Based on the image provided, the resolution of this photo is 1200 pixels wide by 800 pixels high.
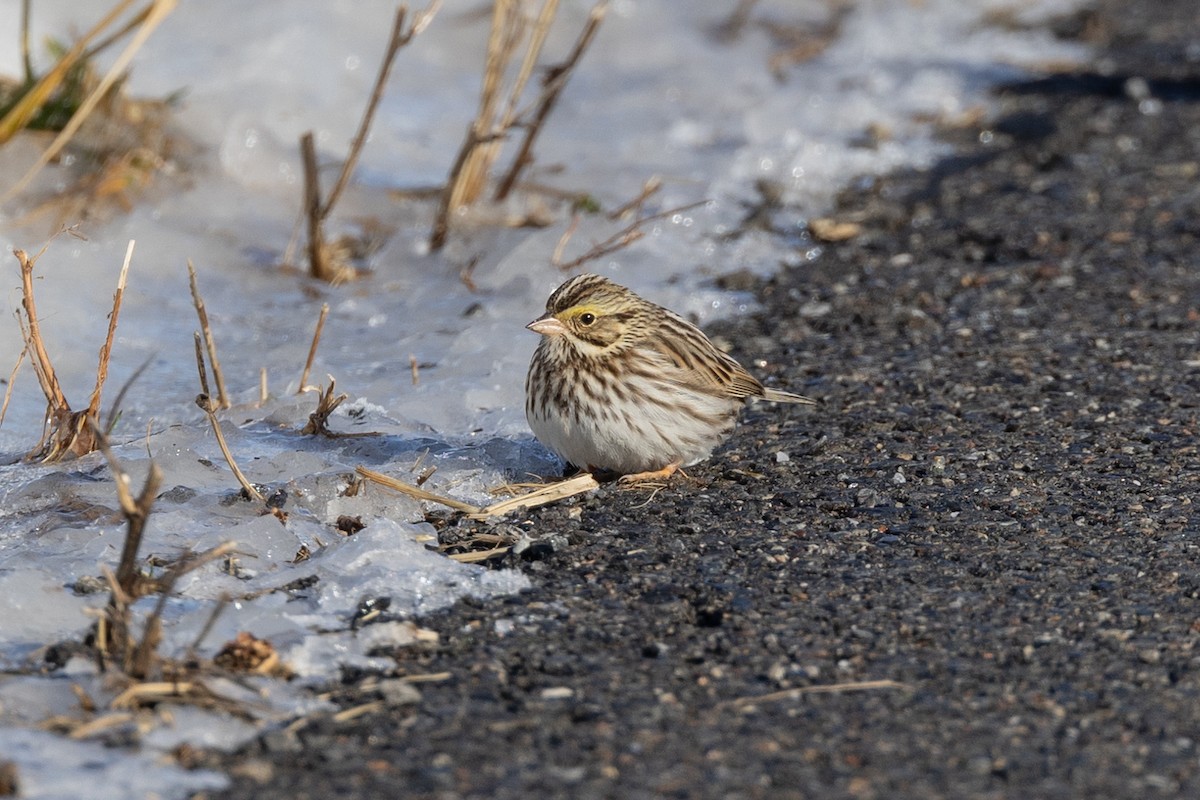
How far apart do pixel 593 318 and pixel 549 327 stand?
0.17 m

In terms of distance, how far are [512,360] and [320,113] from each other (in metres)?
3.79

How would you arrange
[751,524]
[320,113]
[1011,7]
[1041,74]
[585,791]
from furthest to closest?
[1011,7]
[1041,74]
[320,113]
[751,524]
[585,791]

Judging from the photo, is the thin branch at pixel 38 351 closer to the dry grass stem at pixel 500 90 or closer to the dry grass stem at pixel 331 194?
the dry grass stem at pixel 331 194

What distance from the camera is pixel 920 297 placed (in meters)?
6.72

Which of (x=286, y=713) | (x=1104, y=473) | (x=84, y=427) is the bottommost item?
(x=1104, y=473)

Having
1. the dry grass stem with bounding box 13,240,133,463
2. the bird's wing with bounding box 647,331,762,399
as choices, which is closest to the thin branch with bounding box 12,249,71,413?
the dry grass stem with bounding box 13,240,133,463

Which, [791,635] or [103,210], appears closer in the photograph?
[791,635]

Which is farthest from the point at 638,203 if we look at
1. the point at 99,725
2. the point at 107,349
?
the point at 99,725

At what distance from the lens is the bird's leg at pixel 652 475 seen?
15.9 feet

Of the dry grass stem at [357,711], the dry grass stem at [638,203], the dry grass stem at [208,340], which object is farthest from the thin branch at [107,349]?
the dry grass stem at [638,203]

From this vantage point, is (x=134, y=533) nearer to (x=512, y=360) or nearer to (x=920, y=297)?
(x=512, y=360)

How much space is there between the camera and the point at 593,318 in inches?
193

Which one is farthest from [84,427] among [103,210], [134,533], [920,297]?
[920,297]

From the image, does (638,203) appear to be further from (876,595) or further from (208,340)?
(876,595)
